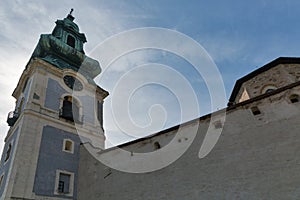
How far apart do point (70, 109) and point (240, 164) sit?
1106cm

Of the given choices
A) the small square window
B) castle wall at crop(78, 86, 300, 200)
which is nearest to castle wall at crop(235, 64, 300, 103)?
castle wall at crop(78, 86, 300, 200)

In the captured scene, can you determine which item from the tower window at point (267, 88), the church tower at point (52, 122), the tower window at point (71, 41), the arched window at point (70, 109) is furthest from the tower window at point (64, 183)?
the tower window at point (71, 41)

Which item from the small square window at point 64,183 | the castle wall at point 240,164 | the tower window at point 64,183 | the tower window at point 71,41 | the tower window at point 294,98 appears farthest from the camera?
the tower window at point 71,41

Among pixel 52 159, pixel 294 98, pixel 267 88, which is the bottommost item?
pixel 294 98

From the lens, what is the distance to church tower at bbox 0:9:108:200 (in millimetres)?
11031

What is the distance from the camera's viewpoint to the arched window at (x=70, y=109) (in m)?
14.5

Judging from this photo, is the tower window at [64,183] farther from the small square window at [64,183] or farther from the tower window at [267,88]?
the tower window at [267,88]

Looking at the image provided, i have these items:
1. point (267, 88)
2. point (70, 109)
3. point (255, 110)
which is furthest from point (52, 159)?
point (267, 88)

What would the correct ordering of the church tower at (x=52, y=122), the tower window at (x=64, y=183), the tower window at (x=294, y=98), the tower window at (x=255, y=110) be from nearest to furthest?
the tower window at (x=294, y=98)
the tower window at (x=255, y=110)
the church tower at (x=52, y=122)
the tower window at (x=64, y=183)

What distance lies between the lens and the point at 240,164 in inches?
307

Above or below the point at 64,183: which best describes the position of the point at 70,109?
above

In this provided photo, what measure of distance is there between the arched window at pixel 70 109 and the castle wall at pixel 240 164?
5.91 metres

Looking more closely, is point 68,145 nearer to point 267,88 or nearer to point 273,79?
point 267,88

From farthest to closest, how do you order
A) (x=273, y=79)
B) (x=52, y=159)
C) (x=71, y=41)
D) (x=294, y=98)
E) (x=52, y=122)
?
1. (x=71, y=41)
2. (x=52, y=122)
3. (x=52, y=159)
4. (x=273, y=79)
5. (x=294, y=98)
